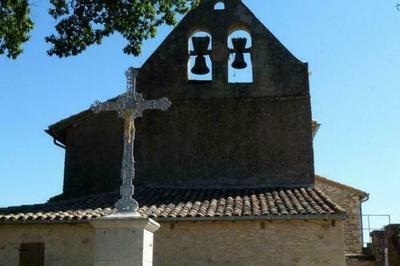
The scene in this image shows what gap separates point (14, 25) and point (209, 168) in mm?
7149

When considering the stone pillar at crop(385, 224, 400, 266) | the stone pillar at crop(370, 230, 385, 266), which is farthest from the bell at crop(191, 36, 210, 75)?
the stone pillar at crop(385, 224, 400, 266)

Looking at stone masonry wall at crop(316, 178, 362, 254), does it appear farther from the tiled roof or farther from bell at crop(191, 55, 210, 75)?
bell at crop(191, 55, 210, 75)

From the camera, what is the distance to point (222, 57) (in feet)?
60.5

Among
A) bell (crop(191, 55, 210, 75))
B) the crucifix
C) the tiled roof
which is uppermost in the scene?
bell (crop(191, 55, 210, 75))

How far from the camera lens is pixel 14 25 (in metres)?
12.8

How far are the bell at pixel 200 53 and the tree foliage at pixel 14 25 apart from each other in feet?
21.5

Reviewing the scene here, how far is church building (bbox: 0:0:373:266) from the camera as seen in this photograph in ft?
47.3

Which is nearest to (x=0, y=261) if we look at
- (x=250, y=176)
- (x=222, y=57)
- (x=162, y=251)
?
(x=162, y=251)

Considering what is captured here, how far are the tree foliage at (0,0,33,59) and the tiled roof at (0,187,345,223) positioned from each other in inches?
162

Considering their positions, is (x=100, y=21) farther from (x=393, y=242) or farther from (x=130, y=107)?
(x=393, y=242)

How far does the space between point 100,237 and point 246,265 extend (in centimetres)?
565

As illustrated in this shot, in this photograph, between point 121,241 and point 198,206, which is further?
point 198,206

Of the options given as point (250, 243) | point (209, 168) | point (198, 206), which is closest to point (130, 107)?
point (198, 206)

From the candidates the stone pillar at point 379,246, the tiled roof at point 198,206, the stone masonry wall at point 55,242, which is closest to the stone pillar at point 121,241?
the tiled roof at point 198,206
